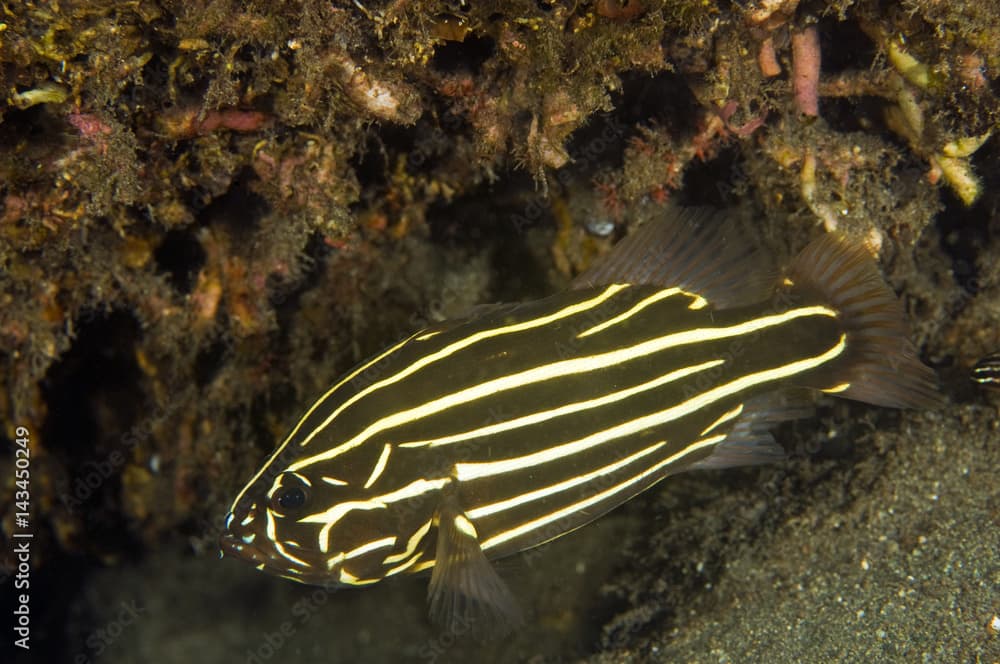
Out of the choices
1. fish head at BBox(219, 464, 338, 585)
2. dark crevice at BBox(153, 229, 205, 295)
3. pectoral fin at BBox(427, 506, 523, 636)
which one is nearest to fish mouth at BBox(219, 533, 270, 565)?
fish head at BBox(219, 464, 338, 585)

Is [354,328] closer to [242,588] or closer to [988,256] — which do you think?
[242,588]

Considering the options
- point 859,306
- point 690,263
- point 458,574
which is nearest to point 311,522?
point 458,574

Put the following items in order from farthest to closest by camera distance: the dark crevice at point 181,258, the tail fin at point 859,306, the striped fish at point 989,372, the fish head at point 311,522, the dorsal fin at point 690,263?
the dark crevice at point 181,258, the striped fish at point 989,372, the tail fin at point 859,306, the dorsal fin at point 690,263, the fish head at point 311,522

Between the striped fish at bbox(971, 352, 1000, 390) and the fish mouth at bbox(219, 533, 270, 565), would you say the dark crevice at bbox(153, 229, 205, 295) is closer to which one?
the fish mouth at bbox(219, 533, 270, 565)

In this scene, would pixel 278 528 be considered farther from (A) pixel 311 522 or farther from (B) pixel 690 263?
(B) pixel 690 263

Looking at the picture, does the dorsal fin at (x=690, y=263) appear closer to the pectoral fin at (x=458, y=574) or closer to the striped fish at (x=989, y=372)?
the pectoral fin at (x=458, y=574)

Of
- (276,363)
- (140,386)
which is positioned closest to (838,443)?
(276,363)

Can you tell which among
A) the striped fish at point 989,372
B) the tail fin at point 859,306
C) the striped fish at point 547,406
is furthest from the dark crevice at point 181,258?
the striped fish at point 989,372

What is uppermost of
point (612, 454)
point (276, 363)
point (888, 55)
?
point (276, 363)
